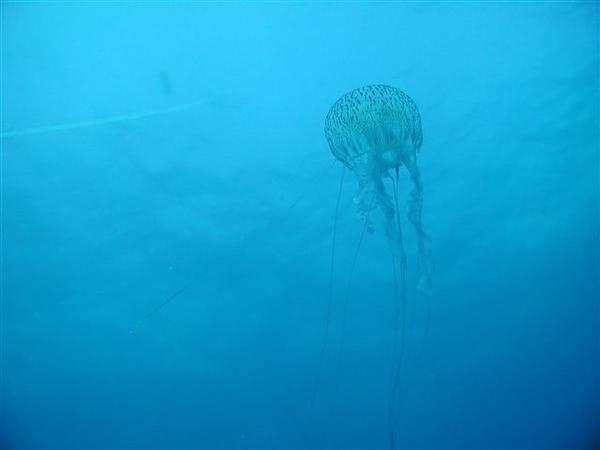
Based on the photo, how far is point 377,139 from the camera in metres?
4.80

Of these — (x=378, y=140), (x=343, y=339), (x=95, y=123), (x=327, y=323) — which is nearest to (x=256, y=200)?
(x=95, y=123)

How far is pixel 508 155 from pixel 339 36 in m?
4.39

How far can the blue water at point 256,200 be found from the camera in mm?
5762

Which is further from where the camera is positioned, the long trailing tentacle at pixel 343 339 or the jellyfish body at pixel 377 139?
the long trailing tentacle at pixel 343 339

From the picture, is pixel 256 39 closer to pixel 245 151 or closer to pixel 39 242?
pixel 245 151

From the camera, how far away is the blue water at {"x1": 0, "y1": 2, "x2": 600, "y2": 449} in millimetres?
5762

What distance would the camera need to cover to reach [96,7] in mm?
5125

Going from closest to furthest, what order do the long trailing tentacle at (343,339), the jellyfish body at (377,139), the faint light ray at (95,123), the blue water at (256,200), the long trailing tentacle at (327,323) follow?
1. the jellyfish body at (377,139)
2. the blue water at (256,200)
3. the faint light ray at (95,123)
4. the long trailing tentacle at (327,323)
5. the long trailing tentacle at (343,339)

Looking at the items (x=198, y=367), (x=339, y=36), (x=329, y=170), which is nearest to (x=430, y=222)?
(x=329, y=170)

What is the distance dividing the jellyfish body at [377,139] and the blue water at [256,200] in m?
1.46

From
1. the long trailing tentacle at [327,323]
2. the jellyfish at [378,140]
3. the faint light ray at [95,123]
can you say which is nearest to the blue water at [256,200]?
the faint light ray at [95,123]

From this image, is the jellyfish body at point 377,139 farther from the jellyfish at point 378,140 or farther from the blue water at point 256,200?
the blue water at point 256,200

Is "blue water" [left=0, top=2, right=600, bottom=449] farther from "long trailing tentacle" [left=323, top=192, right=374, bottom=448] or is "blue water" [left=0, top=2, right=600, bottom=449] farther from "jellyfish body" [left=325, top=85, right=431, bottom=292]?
"jellyfish body" [left=325, top=85, right=431, bottom=292]

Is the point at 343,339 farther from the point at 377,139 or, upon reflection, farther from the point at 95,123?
the point at 377,139
